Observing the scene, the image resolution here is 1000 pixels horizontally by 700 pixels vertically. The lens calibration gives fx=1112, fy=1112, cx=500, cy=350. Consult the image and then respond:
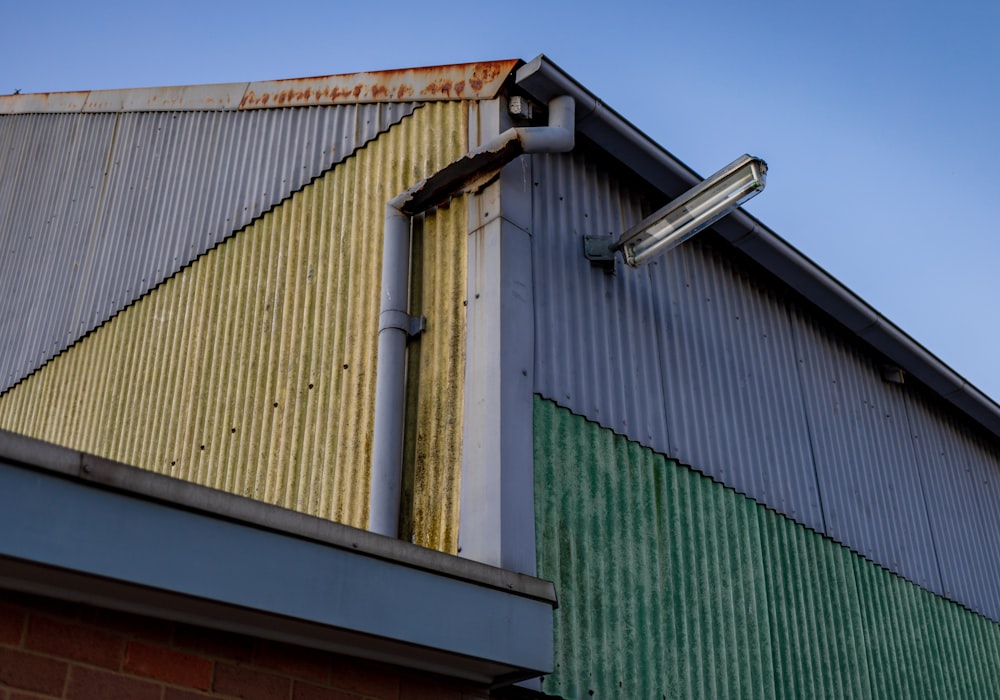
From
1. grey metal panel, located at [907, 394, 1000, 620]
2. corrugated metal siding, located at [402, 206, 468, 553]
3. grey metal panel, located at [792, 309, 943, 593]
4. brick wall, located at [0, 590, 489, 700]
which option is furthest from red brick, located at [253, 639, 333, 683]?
grey metal panel, located at [907, 394, 1000, 620]

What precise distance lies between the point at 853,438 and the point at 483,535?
495cm

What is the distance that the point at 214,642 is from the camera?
4430mm

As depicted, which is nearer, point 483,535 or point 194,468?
point 483,535

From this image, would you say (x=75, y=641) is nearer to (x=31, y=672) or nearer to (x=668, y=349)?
(x=31, y=672)

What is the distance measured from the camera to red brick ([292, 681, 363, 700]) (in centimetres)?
461

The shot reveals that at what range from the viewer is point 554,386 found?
6.58 metres

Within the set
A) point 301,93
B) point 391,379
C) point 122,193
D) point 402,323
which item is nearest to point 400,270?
point 402,323

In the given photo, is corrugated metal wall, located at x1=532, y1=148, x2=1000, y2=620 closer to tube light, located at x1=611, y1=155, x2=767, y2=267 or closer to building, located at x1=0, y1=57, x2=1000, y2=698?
building, located at x1=0, y1=57, x2=1000, y2=698

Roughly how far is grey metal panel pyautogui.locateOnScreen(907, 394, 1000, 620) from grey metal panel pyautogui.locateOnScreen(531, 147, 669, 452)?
14.0 ft

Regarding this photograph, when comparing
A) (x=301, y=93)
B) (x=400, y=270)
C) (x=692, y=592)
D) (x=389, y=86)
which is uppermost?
(x=301, y=93)

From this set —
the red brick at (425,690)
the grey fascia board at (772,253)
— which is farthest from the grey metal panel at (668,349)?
the red brick at (425,690)

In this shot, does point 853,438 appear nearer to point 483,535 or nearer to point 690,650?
point 690,650

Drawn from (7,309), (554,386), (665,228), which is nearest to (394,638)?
(554,386)

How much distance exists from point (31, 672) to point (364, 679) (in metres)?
1.42
